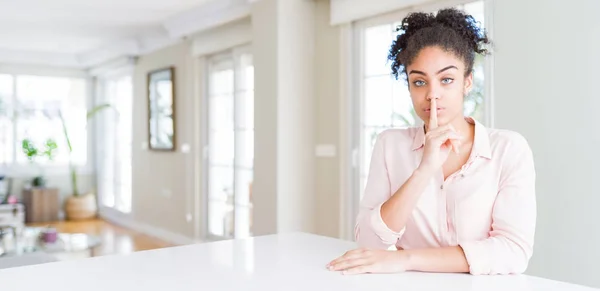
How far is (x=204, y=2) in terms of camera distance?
17.1 feet

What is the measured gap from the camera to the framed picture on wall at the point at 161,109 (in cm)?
647

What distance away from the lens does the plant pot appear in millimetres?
8453

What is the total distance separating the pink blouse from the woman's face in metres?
0.12

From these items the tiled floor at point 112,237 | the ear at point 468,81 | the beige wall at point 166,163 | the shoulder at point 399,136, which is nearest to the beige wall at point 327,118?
the beige wall at point 166,163

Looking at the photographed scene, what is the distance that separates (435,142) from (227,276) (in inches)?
22.1

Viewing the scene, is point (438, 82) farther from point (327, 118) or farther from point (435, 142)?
point (327, 118)

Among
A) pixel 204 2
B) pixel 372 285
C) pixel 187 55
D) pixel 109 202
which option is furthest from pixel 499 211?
pixel 109 202

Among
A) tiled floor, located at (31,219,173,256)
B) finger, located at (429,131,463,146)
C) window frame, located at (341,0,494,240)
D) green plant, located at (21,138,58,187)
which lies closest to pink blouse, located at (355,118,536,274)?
finger, located at (429,131,463,146)

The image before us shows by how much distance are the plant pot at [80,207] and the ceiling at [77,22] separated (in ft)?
7.22

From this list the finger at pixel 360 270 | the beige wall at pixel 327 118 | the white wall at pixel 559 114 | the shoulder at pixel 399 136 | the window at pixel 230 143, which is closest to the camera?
the finger at pixel 360 270

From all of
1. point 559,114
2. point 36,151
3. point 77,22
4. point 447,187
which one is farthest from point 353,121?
point 36,151

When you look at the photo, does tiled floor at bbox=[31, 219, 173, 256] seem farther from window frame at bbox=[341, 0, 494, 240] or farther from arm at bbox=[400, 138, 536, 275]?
arm at bbox=[400, 138, 536, 275]

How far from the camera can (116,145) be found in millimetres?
8258

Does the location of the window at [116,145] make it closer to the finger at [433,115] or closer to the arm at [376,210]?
the arm at [376,210]
